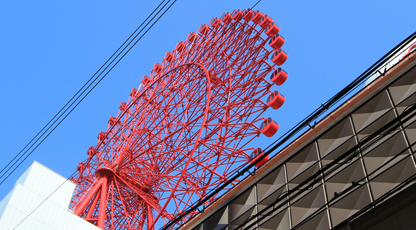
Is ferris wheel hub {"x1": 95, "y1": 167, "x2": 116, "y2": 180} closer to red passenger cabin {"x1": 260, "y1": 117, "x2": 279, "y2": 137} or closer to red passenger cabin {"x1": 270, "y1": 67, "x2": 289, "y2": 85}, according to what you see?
red passenger cabin {"x1": 260, "y1": 117, "x2": 279, "y2": 137}

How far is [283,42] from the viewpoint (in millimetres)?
28922

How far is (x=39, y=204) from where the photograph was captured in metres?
20.0

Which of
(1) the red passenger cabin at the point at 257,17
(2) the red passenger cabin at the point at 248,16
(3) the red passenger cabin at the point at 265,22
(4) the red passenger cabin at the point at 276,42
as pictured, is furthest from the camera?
(2) the red passenger cabin at the point at 248,16

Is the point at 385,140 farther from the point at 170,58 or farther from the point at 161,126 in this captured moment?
the point at 170,58

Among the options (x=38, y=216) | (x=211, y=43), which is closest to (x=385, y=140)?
(x=38, y=216)


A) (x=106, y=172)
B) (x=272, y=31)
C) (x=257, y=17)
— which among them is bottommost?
(x=106, y=172)

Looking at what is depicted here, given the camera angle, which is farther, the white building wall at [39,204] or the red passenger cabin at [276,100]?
the red passenger cabin at [276,100]

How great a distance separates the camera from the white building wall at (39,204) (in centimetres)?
1880

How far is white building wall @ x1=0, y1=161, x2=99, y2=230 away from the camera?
18797 millimetres

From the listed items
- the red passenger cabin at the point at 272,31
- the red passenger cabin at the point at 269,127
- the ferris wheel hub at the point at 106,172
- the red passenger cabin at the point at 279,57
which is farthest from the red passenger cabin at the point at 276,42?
the ferris wheel hub at the point at 106,172

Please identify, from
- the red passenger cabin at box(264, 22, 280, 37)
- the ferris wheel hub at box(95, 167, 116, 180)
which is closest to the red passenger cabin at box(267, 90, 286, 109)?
the red passenger cabin at box(264, 22, 280, 37)

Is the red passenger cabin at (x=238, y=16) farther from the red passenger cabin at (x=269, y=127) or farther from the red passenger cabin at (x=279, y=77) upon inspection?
the red passenger cabin at (x=269, y=127)

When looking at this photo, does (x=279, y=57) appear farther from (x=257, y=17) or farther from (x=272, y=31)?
(x=257, y=17)

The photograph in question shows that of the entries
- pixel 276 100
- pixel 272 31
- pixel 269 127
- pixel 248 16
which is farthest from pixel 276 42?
pixel 269 127
